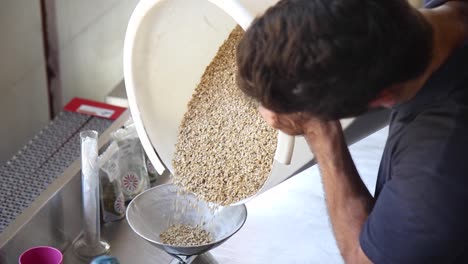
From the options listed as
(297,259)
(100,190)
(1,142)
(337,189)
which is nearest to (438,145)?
(337,189)

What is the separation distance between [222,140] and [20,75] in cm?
77

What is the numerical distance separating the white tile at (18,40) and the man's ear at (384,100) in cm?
105

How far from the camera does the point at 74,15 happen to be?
1835 millimetres

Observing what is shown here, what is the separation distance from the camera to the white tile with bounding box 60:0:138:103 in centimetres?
187

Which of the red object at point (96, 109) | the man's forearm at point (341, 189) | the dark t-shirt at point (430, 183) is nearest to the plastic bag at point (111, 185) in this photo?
the red object at point (96, 109)

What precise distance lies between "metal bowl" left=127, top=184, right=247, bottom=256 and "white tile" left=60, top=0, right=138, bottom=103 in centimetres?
80

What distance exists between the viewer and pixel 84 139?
3.65 ft

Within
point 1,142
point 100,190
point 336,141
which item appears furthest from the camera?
point 1,142

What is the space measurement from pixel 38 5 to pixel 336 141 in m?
1.04

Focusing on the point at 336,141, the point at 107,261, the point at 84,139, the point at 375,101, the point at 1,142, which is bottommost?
the point at 1,142

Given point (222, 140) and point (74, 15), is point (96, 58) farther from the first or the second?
point (222, 140)

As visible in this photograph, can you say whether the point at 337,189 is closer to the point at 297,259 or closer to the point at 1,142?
the point at 297,259

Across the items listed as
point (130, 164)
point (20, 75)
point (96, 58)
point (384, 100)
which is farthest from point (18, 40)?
point (384, 100)

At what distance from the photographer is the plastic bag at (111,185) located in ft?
3.89
